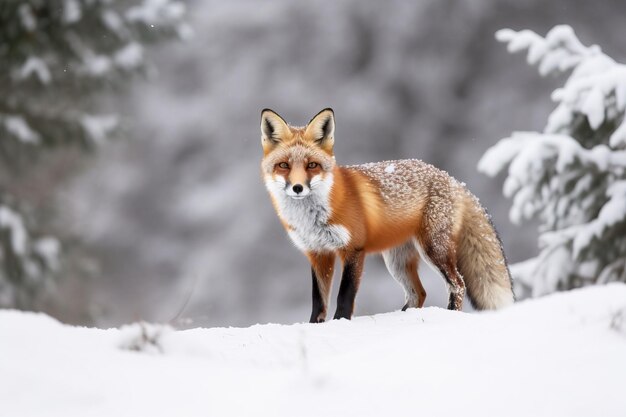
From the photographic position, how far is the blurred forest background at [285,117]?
15.7m

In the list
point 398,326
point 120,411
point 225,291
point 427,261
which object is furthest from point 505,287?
point 225,291

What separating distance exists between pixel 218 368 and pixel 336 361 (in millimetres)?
460

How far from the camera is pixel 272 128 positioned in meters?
4.98

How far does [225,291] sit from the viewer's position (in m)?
15.9

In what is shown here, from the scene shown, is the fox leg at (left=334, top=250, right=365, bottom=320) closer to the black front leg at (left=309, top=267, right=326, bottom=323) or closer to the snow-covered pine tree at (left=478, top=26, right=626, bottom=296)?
the black front leg at (left=309, top=267, right=326, bottom=323)

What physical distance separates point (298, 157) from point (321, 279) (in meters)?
0.85

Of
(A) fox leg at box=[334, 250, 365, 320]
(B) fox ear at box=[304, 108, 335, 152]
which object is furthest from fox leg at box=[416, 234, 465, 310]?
(B) fox ear at box=[304, 108, 335, 152]

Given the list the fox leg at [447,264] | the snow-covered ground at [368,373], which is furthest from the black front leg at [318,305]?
the snow-covered ground at [368,373]

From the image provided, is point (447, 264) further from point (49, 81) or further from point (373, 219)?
point (49, 81)

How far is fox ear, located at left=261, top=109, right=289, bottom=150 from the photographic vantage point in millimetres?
4914

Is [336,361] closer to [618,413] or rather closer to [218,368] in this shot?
[218,368]

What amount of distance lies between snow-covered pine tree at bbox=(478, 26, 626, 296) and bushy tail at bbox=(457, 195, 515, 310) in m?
0.73

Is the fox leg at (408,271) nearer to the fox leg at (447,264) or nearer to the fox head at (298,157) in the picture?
the fox leg at (447,264)

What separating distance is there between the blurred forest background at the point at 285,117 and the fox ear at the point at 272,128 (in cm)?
918
